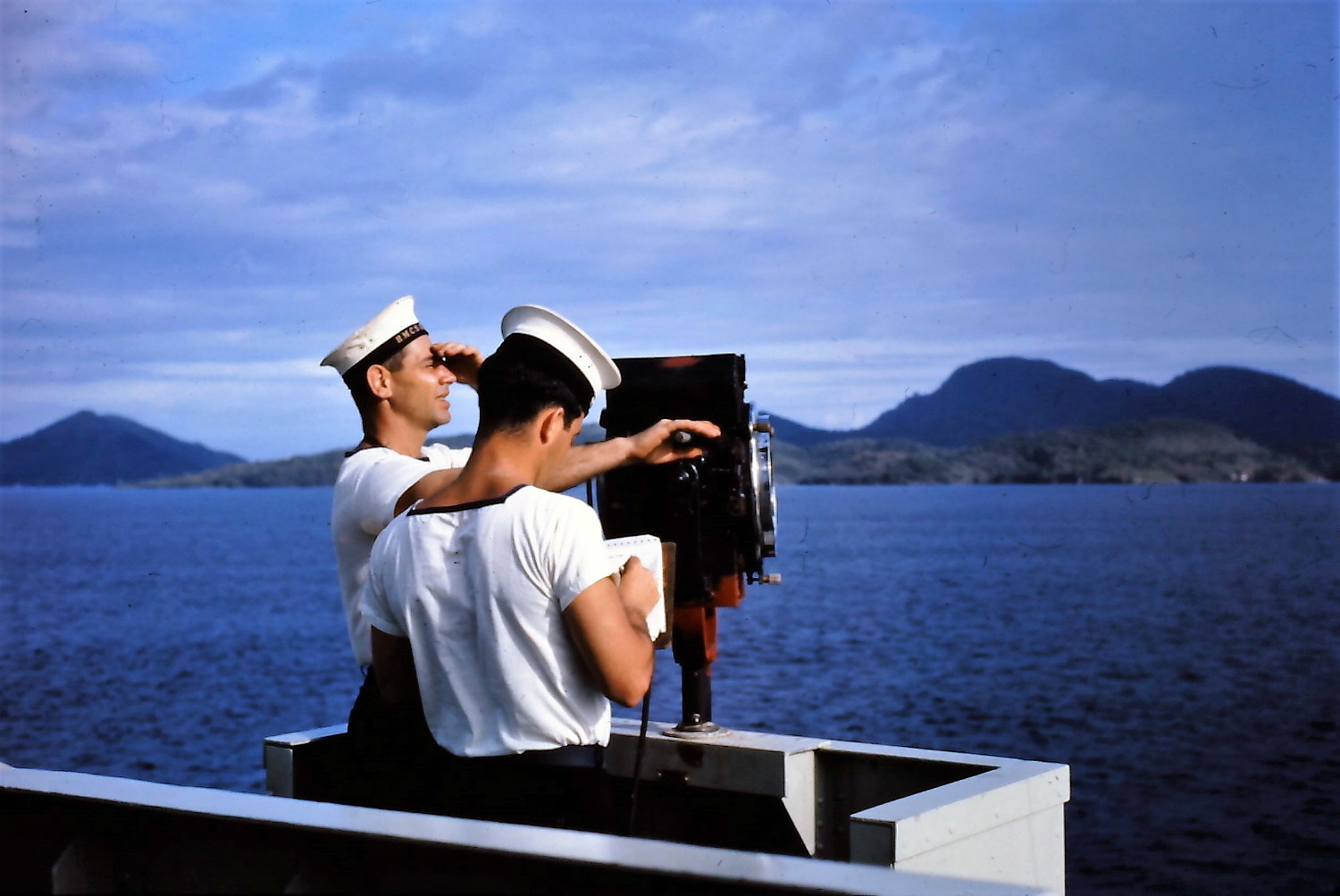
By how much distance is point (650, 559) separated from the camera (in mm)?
3316

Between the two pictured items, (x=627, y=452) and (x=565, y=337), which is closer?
(x=565, y=337)

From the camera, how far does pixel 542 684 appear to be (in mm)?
2830

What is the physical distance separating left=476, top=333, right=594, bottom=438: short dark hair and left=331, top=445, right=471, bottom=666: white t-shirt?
0.46 m

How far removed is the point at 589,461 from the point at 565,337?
28.1 inches

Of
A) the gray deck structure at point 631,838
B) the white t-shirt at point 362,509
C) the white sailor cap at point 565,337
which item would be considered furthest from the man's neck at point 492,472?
the gray deck structure at point 631,838

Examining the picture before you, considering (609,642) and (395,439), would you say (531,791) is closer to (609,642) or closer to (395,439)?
(609,642)

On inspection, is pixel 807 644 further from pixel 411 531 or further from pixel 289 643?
pixel 411 531

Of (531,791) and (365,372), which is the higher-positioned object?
(365,372)

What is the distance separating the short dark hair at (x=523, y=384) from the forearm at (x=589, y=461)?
24.2 inches

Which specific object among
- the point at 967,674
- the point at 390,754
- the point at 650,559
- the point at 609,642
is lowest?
the point at 967,674

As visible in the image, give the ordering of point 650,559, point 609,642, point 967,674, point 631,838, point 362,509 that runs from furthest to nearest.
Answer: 1. point 967,674
2. point 362,509
3. point 650,559
4. point 609,642
5. point 631,838

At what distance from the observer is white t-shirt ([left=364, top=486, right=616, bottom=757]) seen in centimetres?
276

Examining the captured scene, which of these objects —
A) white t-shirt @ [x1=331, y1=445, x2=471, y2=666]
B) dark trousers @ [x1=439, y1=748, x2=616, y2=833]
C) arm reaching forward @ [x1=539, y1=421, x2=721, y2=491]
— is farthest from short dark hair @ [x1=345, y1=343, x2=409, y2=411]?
dark trousers @ [x1=439, y1=748, x2=616, y2=833]

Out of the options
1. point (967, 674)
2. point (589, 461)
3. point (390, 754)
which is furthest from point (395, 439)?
point (967, 674)
